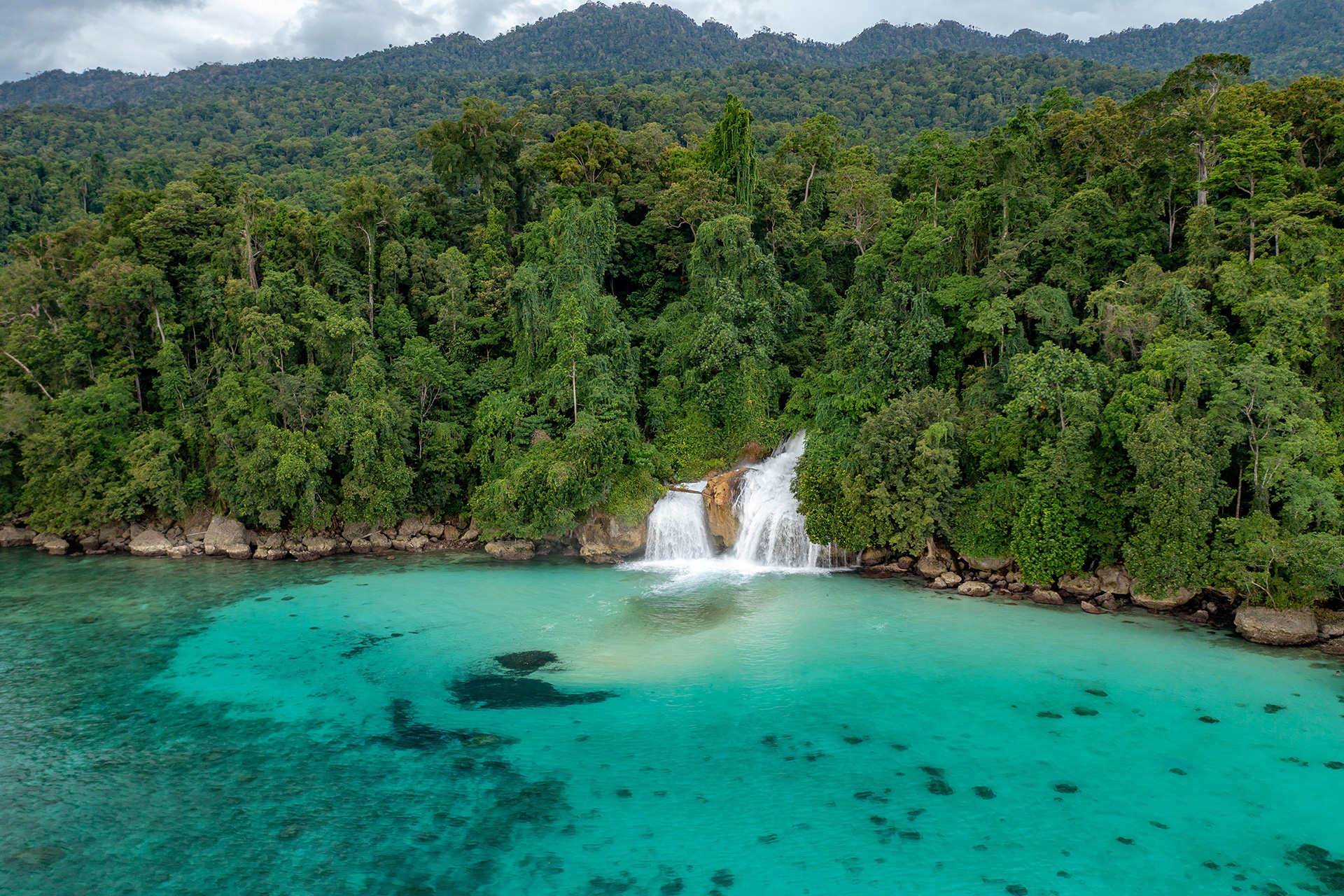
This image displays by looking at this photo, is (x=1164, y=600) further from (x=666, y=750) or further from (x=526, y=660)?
(x=526, y=660)

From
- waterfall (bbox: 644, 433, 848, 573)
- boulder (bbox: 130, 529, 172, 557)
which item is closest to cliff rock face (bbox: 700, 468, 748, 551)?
waterfall (bbox: 644, 433, 848, 573)

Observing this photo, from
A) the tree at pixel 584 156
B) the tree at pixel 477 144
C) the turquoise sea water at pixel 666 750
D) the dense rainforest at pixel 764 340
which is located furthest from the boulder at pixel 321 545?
the tree at pixel 584 156

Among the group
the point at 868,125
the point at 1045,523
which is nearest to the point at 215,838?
the point at 1045,523

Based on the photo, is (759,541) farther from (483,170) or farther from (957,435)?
(483,170)

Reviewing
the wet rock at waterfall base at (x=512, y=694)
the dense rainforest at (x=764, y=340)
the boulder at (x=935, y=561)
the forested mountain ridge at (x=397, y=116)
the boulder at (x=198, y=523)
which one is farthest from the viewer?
the forested mountain ridge at (x=397, y=116)

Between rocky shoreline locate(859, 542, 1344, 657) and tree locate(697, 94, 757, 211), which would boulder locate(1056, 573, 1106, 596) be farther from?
tree locate(697, 94, 757, 211)

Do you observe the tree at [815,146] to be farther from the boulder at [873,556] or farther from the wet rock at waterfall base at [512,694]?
the wet rock at waterfall base at [512,694]
